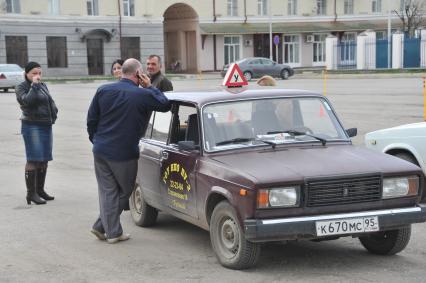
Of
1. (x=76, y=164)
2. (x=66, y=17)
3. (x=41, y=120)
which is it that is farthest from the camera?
(x=66, y=17)

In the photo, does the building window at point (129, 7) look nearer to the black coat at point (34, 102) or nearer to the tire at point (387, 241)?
the black coat at point (34, 102)

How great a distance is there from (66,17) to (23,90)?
45880mm

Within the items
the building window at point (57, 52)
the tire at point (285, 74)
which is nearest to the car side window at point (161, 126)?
the tire at point (285, 74)

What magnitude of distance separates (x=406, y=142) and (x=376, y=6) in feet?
205

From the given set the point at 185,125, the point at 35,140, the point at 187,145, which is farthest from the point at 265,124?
the point at 35,140

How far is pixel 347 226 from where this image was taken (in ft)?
19.0

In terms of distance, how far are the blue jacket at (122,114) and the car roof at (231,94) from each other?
32cm

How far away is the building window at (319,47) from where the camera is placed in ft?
219

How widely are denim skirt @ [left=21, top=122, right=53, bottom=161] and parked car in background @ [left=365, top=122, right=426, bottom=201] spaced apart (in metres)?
4.30

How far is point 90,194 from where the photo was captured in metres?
10.1

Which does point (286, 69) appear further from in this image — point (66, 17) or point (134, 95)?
point (134, 95)

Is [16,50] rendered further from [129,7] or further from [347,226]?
[347,226]

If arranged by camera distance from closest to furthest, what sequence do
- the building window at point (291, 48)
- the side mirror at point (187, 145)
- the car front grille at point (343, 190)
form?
the car front grille at point (343, 190) → the side mirror at point (187, 145) → the building window at point (291, 48)

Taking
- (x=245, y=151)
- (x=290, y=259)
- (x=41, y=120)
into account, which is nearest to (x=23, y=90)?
(x=41, y=120)
